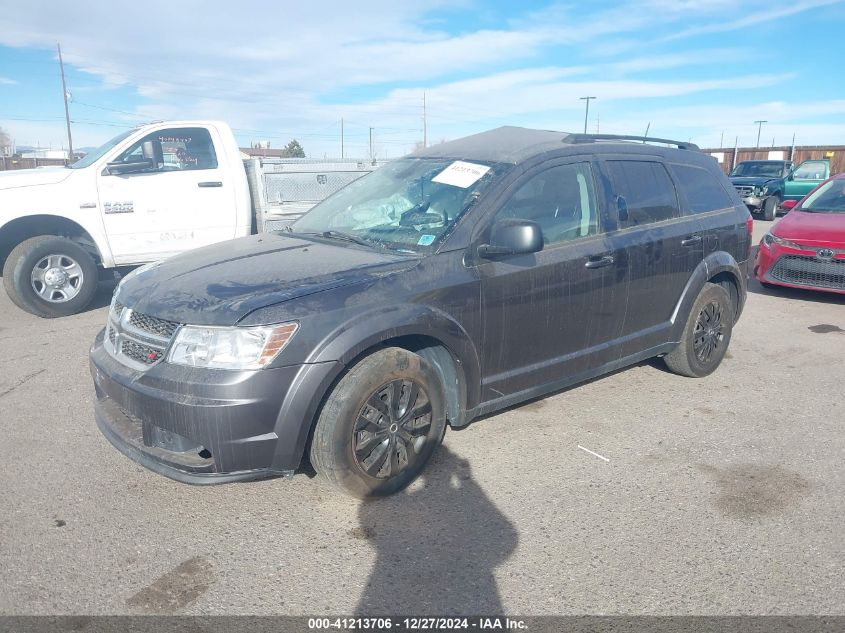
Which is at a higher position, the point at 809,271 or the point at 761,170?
the point at 761,170

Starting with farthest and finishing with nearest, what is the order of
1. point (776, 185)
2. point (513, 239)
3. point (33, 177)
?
point (776, 185) < point (33, 177) < point (513, 239)

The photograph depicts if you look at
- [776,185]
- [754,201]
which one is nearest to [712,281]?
[754,201]

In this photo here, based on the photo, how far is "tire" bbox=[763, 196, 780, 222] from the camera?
1822 cm

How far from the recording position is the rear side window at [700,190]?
15.9ft

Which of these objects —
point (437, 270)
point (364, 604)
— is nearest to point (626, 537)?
point (364, 604)

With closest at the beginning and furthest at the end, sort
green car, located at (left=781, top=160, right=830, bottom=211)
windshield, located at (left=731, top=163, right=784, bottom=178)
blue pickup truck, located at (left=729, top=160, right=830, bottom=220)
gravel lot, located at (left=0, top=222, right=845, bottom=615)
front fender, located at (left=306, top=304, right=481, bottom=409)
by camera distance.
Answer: gravel lot, located at (left=0, top=222, right=845, bottom=615) < front fender, located at (left=306, top=304, right=481, bottom=409) < blue pickup truck, located at (left=729, top=160, right=830, bottom=220) < green car, located at (left=781, top=160, right=830, bottom=211) < windshield, located at (left=731, top=163, right=784, bottom=178)

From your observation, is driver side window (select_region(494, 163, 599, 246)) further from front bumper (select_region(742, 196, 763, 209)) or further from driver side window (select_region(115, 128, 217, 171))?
front bumper (select_region(742, 196, 763, 209))

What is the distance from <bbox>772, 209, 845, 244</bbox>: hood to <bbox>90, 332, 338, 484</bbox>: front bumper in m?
6.86

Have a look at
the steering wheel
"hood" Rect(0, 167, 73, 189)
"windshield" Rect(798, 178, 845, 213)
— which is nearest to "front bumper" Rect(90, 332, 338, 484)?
the steering wheel

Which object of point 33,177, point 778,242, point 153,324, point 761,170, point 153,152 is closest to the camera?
point 153,324

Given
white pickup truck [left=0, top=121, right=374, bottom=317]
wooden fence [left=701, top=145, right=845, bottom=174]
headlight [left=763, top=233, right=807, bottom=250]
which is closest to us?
white pickup truck [left=0, top=121, right=374, bottom=317]

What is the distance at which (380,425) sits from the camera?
3.22 meters

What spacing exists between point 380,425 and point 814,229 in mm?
6825

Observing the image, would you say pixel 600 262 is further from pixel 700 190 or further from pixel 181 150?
pixel 181 150
